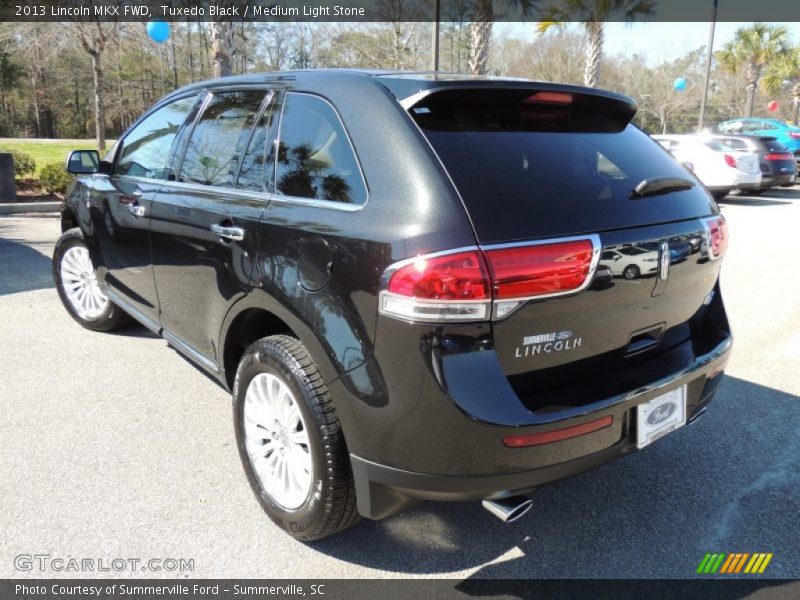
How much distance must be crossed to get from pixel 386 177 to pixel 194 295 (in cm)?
138

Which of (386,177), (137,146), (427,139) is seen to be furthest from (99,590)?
(137,146)

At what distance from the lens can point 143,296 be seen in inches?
142

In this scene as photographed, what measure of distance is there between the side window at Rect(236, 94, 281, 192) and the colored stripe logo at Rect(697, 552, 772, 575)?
224 centimetres

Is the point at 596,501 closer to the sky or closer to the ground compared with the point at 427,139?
closer to the ground

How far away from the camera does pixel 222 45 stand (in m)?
10.2

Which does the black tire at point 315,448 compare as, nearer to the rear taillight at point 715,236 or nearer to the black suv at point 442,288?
the black suv at point 442,288

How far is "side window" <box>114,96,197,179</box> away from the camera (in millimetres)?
3375

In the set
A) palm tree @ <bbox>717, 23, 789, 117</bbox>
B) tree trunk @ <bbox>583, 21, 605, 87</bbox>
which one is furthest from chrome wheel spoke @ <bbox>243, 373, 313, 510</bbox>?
palm tree @ <bbox>717, 23, 789, 117</bbox>

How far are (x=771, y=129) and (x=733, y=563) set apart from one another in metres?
21.3

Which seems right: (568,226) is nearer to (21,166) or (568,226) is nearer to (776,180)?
(21,166)

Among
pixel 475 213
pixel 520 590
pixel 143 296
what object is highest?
pixel 475 213

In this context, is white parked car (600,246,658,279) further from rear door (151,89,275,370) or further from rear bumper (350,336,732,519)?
rear door (151,89,275,370)

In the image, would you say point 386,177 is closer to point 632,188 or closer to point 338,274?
point 338,274

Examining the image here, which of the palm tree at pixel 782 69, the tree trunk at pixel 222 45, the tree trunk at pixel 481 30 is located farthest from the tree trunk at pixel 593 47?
the palm tree at pixel 782 69
